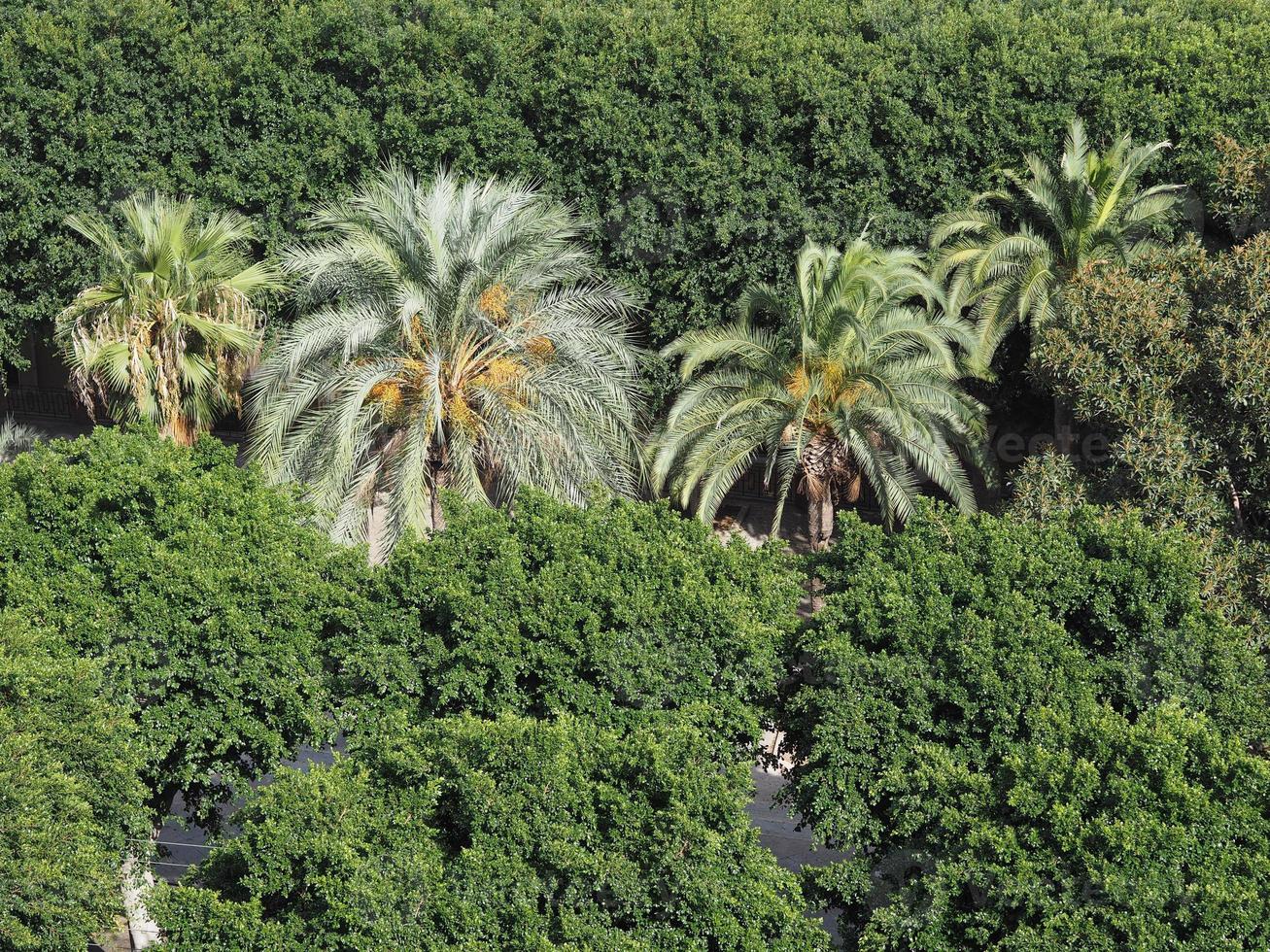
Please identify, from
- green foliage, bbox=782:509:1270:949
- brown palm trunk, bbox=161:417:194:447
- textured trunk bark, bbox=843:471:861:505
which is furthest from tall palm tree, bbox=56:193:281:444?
green foliage, bbox=782:509:1270:949

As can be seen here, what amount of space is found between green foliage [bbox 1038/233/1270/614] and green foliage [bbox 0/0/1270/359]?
4.64 meters

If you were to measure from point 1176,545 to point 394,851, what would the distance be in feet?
25.8

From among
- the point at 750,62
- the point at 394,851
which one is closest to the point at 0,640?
the point at 394,851

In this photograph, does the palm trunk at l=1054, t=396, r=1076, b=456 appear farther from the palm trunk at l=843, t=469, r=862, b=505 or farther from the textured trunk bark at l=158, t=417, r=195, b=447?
the textured trunk bark at l=158, t=417, r=195, b=447

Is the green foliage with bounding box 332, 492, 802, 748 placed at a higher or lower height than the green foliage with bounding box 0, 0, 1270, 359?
lower

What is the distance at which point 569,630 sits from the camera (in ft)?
48.6

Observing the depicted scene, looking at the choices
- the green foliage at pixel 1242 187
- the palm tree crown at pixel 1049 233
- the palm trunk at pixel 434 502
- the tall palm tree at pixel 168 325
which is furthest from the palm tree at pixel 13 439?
the green foliage at pixel 1242 187

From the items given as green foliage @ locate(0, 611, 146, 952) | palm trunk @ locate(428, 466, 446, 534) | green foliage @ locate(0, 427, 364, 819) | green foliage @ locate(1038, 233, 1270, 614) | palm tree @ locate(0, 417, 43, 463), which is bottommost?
green foliage @ locate(0, 611, 146, 952)

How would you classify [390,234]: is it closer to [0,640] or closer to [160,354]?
[160,354]

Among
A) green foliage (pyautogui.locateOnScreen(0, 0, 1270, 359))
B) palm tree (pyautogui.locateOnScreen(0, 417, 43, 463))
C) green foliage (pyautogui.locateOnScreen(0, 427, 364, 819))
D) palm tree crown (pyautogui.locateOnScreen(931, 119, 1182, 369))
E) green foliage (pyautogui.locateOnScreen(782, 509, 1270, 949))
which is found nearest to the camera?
green foliage (pyautogui.locateOnScreen(782, 509, 1270, 949))

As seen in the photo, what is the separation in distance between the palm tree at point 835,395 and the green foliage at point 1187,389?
2284mm

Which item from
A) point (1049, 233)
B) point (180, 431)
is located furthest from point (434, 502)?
point (1049, 233)

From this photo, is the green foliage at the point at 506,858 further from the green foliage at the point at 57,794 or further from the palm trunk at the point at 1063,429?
the palm trunk at the point at 1063,429

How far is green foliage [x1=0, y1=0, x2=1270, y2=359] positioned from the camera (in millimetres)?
22672
